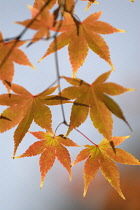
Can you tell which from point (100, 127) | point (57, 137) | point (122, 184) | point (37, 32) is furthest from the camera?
point (122, 184)

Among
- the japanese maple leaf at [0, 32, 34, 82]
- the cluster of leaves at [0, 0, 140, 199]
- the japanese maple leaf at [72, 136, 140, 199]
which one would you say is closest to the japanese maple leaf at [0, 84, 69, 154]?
the cluster of leaves at [0, 0, 140, 199]

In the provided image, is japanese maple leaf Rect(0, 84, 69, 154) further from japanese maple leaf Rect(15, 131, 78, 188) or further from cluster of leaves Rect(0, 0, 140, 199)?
japanese maple leaf Rect(15, 131, 78, 188)

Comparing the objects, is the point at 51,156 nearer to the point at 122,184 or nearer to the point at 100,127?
the point at 100,127

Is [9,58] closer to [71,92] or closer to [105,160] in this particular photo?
[71,92]

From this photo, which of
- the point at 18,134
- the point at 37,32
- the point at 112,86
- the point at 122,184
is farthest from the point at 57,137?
the point at 122,184

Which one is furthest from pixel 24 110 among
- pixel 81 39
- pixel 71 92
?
pixel 81 39

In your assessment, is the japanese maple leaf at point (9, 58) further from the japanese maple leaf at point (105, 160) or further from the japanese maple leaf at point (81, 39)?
the japanese maple leaf at point (105, 160)
